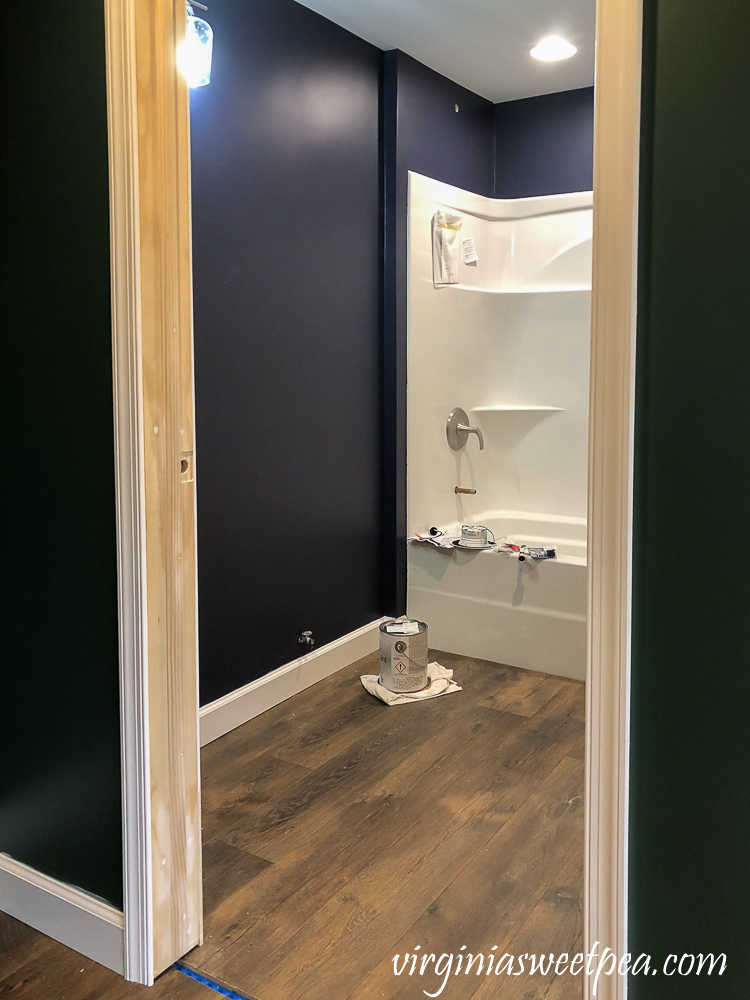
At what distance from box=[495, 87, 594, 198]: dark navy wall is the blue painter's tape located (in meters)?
3.84

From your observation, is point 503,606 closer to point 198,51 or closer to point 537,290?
point 537,290

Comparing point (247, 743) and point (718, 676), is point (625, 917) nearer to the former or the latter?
point (718, 676)

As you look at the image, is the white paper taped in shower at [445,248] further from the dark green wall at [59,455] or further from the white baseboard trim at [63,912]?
the white baseboard trim at [63,912]

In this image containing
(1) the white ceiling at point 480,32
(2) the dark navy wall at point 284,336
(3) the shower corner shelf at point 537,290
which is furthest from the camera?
(3) the shower corner shelf at point 537,290

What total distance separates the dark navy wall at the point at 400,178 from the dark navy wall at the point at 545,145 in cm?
40

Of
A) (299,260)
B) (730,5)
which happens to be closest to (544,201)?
(299,260)

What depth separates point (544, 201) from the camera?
4395 mm

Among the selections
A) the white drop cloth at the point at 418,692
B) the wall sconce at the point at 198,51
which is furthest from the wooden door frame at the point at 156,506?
the white drop cloth at the point at 418,692

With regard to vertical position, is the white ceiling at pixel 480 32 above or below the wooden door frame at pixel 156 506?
above

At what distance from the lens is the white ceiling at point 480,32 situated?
321 cm

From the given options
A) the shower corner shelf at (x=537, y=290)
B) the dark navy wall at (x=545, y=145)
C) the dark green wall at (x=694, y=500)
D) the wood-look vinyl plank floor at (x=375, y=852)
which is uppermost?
the dark navy wall at (x=545, y=145)

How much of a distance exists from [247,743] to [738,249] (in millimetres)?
2330

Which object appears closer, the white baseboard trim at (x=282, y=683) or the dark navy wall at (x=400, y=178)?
the white baseboard trim at (x=282, y=683)

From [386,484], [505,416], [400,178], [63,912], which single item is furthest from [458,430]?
[63,912]
